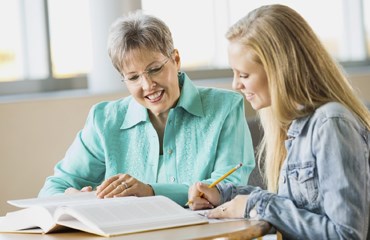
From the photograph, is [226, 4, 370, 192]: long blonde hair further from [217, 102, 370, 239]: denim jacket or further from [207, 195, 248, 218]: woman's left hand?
[207, 195, 248, 218]: woman's left hand

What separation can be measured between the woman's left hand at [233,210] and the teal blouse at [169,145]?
2.03ft

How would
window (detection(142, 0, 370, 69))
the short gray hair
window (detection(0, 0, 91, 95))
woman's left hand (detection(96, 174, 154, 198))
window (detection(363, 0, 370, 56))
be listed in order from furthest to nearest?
window (detection(363, 0, 370, 56)) → window (detection(142, 0, 370, 69)) → window (detection(0, 0, 91, 95)) → the short gray hair → woman's left hand (detection(96, 174, 154, 198))

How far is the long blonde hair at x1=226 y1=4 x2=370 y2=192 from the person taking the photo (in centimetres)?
218

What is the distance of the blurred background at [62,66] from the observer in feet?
13.6

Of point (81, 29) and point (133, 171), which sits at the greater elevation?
point (81, 29)

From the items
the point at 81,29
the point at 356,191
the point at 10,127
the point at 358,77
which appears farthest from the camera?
the point at 358,77

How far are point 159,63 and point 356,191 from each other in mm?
1076

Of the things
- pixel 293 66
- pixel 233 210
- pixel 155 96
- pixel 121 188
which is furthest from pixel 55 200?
pixel 293 66

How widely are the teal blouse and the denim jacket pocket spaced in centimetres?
68

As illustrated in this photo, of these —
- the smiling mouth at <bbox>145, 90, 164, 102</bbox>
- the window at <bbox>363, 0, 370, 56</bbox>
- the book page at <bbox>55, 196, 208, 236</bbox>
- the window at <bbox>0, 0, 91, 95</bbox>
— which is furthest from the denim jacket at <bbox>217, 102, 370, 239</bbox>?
the window at <bbox>363, 0, 370, 56</bbox>

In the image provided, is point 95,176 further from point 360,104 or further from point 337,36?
point 337,36

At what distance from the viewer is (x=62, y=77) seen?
15.6 feet

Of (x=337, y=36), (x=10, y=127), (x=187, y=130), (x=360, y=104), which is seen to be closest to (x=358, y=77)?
(x=337, y=36)

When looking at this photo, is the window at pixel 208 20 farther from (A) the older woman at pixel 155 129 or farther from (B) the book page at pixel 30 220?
(B) the book page at pixel 30 220
